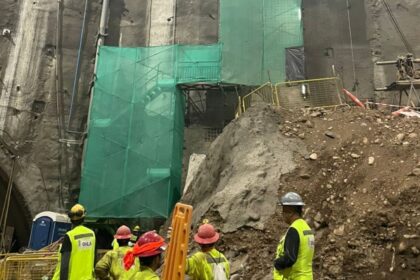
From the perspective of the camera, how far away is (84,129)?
1496cm

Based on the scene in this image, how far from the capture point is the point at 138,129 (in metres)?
13.4

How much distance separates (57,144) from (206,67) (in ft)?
19.3

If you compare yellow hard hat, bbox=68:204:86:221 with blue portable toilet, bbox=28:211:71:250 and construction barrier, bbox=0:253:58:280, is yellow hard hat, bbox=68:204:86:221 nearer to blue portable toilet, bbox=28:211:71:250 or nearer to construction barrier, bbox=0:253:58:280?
construction barrier, bbox=0:253:58:280

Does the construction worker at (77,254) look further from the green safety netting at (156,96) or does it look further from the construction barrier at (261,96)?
the construction barrier at (261,96)

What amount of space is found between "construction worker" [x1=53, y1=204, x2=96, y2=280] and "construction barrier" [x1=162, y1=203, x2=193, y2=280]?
5.55 ft

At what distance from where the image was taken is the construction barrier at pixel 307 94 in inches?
503

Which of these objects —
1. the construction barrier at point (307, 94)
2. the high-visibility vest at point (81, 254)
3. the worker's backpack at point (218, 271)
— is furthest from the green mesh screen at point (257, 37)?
the worker's backpack at point (218, 271)

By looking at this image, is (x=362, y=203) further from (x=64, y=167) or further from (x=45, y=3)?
(x=45, y=3)

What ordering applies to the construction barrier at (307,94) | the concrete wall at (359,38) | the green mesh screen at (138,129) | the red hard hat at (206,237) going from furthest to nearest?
the concrete wall at (359,38) → the construction barrier at (307,94) → the green mesh screen at (138,129) → the red hard hat at (206,237)

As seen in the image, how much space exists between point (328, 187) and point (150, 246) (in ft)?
17.5

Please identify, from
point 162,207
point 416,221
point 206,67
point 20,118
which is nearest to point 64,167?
point 20,118

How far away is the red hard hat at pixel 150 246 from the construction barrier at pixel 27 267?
4.86 meters

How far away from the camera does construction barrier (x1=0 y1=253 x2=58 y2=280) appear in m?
7.21

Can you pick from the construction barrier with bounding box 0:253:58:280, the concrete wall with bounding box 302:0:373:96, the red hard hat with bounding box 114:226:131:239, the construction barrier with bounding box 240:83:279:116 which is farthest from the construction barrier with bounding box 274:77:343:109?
the red hard hat with bounding box 114:226:131:239
